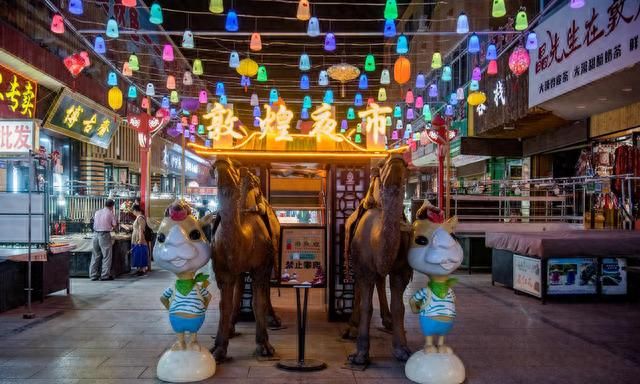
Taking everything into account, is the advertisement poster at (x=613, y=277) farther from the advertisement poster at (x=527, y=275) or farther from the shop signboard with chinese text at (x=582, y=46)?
the shop signboard with chinese text at (x=582, y=46)

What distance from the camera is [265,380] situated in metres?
5.90

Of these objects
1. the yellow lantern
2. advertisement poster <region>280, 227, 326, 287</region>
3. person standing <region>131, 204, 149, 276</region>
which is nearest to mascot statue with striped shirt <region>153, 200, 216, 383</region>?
advertisement poster <region>280, 227, 326, 287</region>

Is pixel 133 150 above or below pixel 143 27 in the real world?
below

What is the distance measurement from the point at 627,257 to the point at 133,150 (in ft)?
65.6

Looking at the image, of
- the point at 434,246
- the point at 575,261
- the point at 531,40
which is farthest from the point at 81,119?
the point at 575,261

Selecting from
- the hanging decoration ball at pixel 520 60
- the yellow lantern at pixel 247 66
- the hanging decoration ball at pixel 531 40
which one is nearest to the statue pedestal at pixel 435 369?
the hanging decoration ball at pixel 520 60

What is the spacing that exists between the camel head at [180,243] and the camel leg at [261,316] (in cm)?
91

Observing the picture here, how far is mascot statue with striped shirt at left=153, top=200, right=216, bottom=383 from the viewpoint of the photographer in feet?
19.1

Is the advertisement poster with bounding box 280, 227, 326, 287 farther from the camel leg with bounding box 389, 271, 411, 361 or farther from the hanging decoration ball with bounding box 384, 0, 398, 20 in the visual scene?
the hanging decoration ball with bounding box 384, 0, 398, 20

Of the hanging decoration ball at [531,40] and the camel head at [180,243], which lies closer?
the camel head at [180,243]

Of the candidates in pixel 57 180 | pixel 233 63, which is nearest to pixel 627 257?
pixel 233 63

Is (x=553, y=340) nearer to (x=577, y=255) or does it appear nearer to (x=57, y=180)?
(x=577, y=255)

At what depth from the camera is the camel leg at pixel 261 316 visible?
676cm

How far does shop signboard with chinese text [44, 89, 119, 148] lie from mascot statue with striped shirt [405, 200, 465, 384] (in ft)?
42.3
